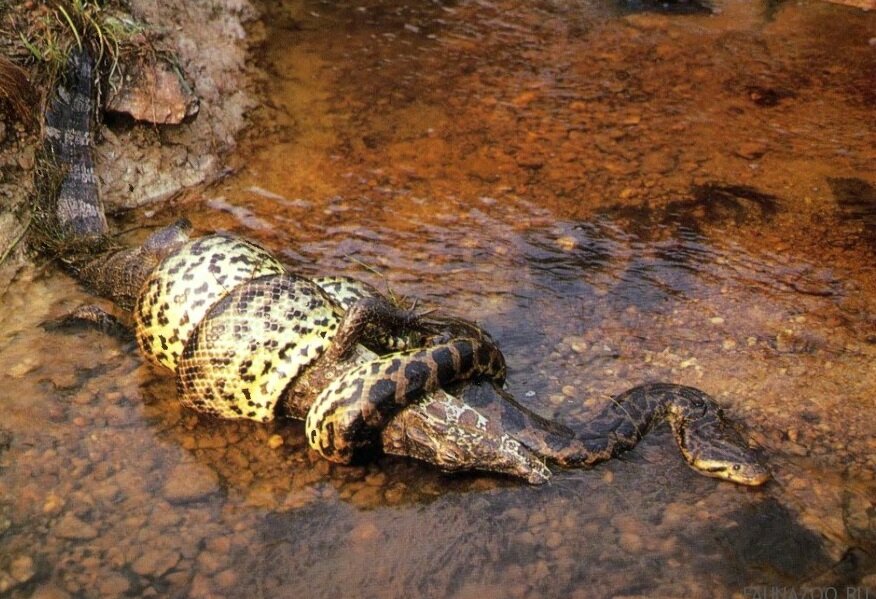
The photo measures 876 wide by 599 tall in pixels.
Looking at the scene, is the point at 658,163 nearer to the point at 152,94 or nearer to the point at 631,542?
the point at 631,542

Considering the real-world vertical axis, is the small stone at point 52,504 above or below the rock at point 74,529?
above

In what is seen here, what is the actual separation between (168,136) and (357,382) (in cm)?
421

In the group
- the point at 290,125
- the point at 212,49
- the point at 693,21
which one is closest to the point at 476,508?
the point at 290,125

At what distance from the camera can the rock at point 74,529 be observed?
191 inches

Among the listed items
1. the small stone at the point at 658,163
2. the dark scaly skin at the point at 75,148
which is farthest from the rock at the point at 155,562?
the small stone at the point at 658,163

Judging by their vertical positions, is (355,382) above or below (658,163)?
below

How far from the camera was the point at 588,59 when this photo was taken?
1027 centimetres

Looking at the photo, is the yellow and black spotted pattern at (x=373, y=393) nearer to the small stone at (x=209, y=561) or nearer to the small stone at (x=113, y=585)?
the small stone at (x=209, y=561)

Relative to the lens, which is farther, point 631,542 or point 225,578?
point 631,542

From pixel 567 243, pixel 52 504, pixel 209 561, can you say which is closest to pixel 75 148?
pixel 52 504

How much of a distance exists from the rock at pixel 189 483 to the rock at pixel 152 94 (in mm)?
4032

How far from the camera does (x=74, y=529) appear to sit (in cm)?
488

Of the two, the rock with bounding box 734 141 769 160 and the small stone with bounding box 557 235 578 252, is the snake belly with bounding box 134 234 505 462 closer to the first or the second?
the small stone with bounding box 557 235 578 252

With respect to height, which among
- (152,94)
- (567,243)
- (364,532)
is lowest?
(364,532)
